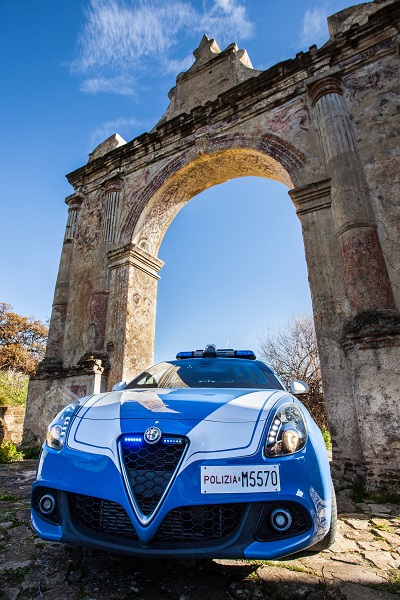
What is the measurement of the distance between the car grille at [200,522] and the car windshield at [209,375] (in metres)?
1.08

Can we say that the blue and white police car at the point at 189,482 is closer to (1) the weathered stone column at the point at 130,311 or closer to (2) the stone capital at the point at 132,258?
(1) the weathered stone column at the point at 130,311

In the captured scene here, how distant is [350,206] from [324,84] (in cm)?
284

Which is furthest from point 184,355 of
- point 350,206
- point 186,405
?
point 350,206

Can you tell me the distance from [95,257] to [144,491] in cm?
759

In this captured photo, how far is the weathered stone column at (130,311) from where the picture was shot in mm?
7133

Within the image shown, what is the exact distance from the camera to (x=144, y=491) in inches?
61.5

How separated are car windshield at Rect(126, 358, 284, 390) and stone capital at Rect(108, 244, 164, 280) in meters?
4.97

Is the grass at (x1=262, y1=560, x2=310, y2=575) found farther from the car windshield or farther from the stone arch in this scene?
the stone arch

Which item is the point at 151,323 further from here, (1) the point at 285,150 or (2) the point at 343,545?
(2) the point at 343,545

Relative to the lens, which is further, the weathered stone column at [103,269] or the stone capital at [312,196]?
the weathered stone column at [103,269]

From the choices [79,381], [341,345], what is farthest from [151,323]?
[341,345]

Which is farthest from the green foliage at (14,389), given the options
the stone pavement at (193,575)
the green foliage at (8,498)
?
the stone pavement at (193,575)

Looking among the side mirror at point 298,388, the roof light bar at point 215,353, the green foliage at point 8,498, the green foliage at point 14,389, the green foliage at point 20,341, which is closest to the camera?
the side mirror at point 298,388

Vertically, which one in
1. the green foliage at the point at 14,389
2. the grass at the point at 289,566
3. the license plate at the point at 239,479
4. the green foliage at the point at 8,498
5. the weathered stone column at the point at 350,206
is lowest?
the grass at the point at 289,566
